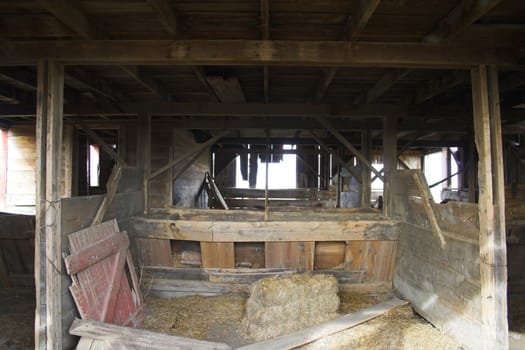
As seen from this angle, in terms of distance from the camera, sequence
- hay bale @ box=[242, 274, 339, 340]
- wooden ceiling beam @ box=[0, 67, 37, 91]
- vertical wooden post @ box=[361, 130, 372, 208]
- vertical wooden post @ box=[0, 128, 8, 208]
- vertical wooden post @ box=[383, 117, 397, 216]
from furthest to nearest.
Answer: vertical wooden post @ box=[0, 128, 8, 208], vertical wooden post @ box=[361, 130, 372, 208], vertical wooden post @ box=[383, 117, 397, 216], wooden ceiling beam @ box=[0, 67, 37, 91], hay bale @ box=[242, 274, 339, 340]

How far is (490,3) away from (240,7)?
1.78 meters

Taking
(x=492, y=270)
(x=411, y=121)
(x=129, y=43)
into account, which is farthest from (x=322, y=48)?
(x=411, y=121)

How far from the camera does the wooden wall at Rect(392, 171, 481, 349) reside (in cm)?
288

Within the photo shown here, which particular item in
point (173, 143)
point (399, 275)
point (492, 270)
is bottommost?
point (399, 275)

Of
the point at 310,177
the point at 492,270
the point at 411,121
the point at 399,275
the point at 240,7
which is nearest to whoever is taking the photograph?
the point at 240,7

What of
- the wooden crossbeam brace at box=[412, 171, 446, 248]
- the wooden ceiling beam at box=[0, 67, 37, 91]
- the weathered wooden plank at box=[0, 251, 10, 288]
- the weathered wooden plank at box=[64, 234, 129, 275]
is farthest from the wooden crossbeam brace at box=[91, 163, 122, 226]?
the wooden crossbeam brace at box=[412, 171, 446, 248]

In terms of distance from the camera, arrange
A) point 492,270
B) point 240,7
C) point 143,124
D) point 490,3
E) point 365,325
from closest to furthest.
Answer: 1. point 490,3
2. point 240,7
3. point 492,270
4. point 365,325
5. point 143,124

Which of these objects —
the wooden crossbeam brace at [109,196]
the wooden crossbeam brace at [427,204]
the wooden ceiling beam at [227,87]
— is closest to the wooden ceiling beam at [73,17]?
the wooden ceiling beam at [227,87]

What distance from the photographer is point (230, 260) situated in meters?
4.45

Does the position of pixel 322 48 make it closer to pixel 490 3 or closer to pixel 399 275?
pixel 490 3

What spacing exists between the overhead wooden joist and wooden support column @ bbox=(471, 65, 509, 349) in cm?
26

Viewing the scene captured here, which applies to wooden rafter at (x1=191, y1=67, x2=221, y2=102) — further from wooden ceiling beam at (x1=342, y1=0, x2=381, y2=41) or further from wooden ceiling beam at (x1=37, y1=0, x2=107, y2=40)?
wooden ceiling beam at (x1=342, y1=0, x2=381, y2=41)

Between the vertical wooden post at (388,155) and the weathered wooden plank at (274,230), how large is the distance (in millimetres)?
382

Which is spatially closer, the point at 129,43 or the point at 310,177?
the point at 129,43
